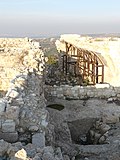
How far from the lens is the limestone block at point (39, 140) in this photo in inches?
355

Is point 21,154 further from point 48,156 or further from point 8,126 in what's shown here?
point 8,126

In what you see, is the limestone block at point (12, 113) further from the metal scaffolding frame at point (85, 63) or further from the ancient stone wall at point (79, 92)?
the metal scaffolding frame at point (85, 63)

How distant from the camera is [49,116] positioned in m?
14.8

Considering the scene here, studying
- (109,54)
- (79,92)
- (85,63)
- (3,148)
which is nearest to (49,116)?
(79,92)

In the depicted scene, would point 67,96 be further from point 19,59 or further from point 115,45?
point 115,45

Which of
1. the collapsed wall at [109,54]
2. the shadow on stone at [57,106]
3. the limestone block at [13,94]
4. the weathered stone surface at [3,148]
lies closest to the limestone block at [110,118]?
the shadow on stone at [57,106]

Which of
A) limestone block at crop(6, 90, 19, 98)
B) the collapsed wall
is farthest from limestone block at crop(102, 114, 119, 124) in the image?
limestone block at crop(6, 90, 19, 98)

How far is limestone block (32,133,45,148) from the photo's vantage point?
902 cm

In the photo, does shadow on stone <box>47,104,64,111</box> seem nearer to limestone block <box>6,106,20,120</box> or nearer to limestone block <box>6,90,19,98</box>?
limestone block <box>6,90,19,98</box>

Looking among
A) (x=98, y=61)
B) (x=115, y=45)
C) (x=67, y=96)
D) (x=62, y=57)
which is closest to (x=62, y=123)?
(x=67, y=96)

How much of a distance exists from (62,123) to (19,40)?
16195 millimetres

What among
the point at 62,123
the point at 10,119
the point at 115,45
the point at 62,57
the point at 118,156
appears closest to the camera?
the point at 10,119

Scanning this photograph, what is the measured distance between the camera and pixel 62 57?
3500cm

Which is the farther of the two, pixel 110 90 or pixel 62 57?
pixel 62 57
